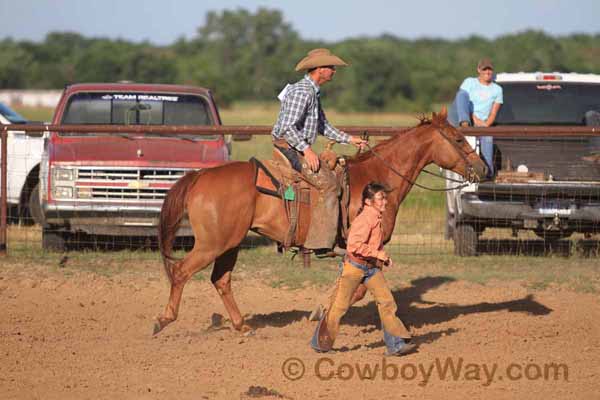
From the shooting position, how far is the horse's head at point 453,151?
895 centimetres

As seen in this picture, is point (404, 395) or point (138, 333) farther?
point (138, 333)

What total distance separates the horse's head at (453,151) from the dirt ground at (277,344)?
4.94 feet

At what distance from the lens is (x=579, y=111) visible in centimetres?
1269

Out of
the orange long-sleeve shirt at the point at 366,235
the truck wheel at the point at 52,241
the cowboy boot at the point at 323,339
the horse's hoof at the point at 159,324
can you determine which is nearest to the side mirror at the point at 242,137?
the truck wheel at the point at 52,241

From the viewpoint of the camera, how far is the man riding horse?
27.1 ft

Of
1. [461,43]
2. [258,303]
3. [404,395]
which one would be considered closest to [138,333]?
[258,303]

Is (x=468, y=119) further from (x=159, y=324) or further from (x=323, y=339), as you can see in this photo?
(x=159, y=324)

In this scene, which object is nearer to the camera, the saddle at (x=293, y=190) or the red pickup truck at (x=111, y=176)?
the saddle at (x=293, y=190)

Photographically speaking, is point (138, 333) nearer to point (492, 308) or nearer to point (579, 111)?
point (492, 308)

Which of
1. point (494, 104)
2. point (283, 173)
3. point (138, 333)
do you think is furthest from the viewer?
point (494, 104)

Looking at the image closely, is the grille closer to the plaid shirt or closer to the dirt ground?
the dirt ground

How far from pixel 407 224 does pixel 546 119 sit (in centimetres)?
239

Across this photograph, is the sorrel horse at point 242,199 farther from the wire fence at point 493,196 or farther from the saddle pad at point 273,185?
the wire fence at point 493,196

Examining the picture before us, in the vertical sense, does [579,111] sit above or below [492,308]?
above
